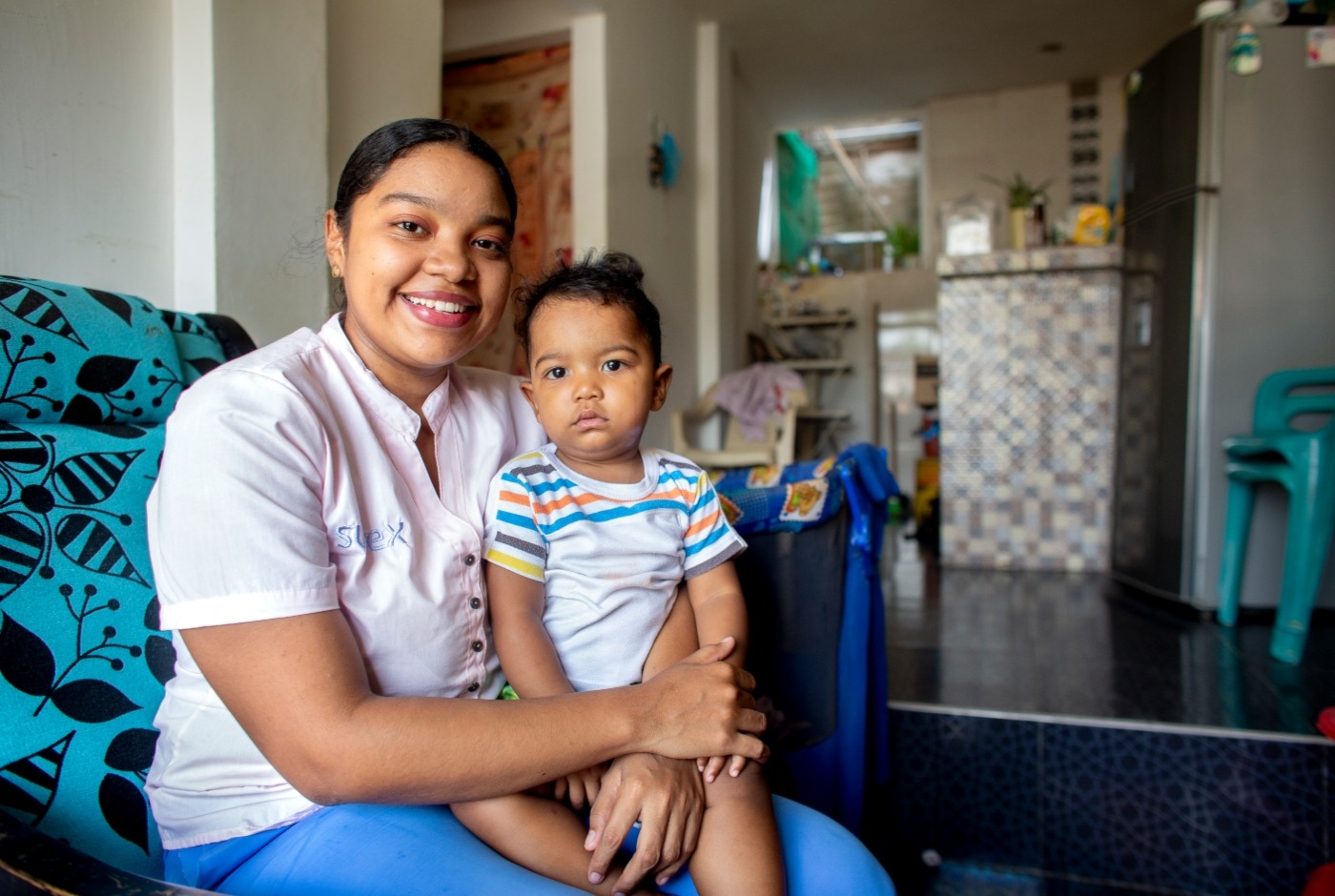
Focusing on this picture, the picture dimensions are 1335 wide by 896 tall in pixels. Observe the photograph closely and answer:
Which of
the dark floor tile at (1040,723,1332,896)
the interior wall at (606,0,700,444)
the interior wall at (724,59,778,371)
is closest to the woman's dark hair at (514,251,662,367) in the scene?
the dark floor tile at (1040,723,1332,896)

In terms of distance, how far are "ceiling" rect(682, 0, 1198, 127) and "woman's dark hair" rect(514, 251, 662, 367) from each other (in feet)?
13.1

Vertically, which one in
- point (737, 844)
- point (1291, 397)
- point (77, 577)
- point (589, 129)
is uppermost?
point (589, 129)

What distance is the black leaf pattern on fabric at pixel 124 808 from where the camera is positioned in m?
0.83

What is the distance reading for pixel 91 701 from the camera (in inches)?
33.3

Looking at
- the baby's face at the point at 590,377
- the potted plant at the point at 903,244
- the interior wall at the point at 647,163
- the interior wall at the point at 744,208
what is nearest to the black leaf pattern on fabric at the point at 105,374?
the baby's face at the point at 590,377

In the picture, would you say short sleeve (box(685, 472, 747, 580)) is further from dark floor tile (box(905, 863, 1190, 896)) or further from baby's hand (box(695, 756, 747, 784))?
dark floor tile (box(905, 863, 1190, 896))

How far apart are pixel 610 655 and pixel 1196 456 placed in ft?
8.68

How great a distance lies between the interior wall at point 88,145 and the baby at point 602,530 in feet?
2.42

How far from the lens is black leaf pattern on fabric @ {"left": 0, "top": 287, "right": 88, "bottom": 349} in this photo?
891mm

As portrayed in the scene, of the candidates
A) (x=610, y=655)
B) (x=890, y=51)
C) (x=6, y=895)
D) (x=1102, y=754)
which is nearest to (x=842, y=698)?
(x=1102, y=754)

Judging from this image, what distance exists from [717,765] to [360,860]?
352mm

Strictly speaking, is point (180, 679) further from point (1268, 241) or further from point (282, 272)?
point (1268, 241)

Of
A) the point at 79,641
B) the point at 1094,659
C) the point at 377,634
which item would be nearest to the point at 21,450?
the point at 79,641

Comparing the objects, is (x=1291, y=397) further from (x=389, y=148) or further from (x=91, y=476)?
(x=91, y=476)
